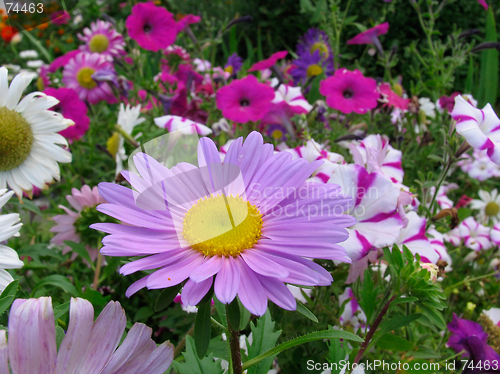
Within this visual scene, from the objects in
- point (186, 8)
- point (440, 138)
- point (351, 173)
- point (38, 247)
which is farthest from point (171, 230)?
point (186, 8)

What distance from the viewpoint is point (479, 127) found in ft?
2.13

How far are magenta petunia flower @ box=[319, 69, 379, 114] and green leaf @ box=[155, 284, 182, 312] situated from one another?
0.80 m

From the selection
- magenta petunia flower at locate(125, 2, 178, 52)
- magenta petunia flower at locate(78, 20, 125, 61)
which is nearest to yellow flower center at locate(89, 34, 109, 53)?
magenta petunia flower at locate(78, 20, 125, 61)

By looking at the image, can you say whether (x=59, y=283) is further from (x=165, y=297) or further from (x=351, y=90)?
(x=351, y=90)

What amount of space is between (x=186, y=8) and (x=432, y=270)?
3785 mm

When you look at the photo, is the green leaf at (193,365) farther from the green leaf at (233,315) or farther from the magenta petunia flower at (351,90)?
the magenta petunia flower at (351,90)

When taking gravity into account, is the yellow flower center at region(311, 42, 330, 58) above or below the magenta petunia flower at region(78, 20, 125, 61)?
below

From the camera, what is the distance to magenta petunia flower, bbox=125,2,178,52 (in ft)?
4.09

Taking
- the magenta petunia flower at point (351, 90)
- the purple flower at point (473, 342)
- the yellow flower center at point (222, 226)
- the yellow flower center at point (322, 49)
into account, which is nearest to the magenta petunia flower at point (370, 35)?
the yellow flower center at point (322, 49)

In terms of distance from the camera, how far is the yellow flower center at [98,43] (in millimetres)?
1632

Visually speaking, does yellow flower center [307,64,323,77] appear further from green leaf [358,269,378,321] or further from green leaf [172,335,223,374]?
green leaf [172,335,223,374]

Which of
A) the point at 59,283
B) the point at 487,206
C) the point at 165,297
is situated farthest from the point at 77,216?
the point at 487,206

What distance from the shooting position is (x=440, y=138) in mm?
1213

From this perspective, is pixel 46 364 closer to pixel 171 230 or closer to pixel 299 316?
pixel 171 230
